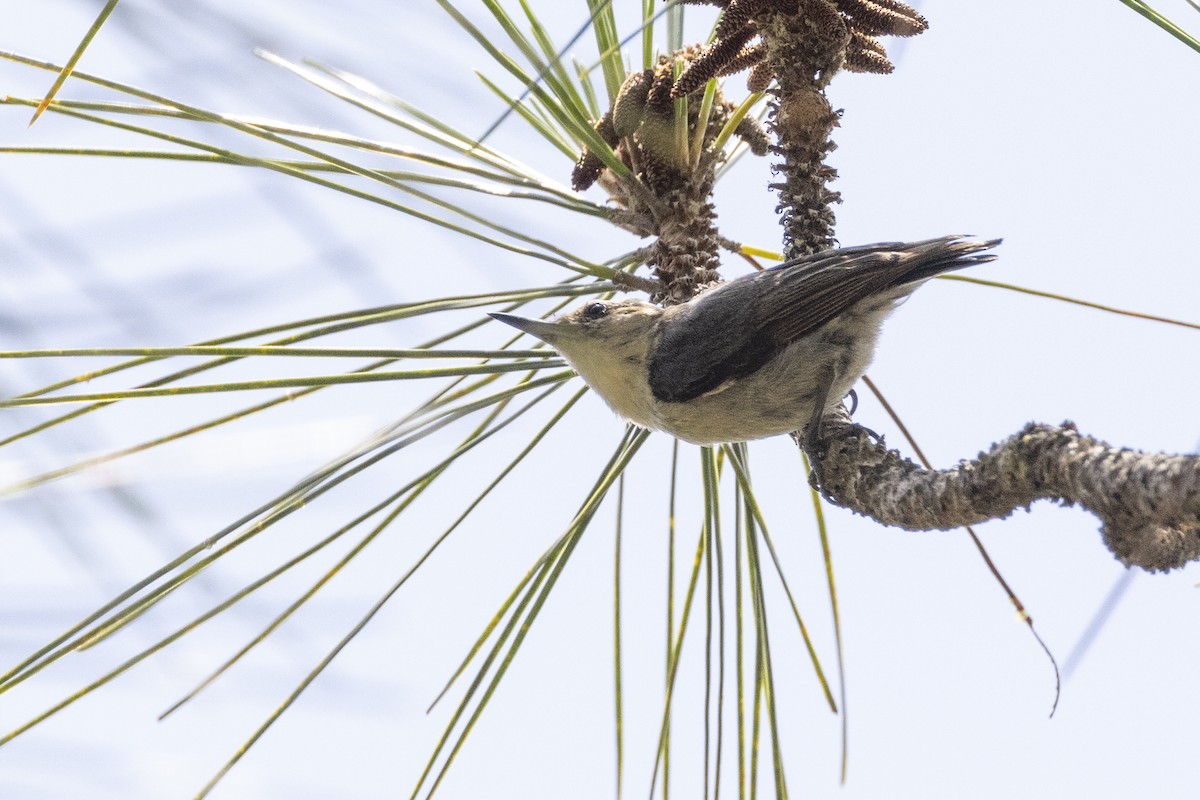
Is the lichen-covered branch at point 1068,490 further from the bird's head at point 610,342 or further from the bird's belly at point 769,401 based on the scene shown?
the bird's head at point 610,342

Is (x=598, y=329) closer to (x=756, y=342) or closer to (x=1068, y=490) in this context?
(x=756, y=342)

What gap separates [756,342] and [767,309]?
0.27 ft

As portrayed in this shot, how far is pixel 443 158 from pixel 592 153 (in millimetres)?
286

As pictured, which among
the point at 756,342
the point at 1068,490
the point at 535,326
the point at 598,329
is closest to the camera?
the point at 1068,490

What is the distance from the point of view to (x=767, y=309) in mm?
2670

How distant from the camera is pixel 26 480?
42.1 inches

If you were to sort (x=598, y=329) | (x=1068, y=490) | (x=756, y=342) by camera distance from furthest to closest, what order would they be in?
(x=756, y=342) → (x=598, y=329) → (x=1068, y=490)

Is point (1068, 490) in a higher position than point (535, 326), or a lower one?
lower

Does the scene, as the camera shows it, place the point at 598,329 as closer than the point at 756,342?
Yes

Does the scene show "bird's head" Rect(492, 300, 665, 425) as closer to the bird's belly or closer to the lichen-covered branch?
the bird's belly

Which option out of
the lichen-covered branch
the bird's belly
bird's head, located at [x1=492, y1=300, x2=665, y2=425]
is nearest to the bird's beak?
→ bird's head, located at [x1=492, y1=300, x2=665, y2=425]

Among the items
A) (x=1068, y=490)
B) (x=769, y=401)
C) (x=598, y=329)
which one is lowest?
(x=1068, y=490)

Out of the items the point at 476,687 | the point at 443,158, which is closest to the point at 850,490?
the point at 476,687

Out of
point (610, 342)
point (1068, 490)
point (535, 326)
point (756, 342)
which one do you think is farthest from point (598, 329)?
point (1068, 490)
